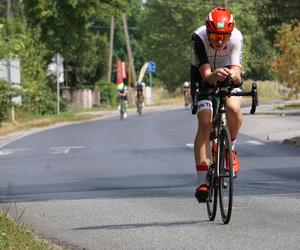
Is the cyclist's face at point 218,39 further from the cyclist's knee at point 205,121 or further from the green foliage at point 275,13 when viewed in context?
the green foliage at point 275,13

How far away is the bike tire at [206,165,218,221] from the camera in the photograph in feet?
31.6

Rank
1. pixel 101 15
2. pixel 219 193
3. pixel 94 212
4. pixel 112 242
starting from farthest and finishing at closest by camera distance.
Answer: pixel 101 15 → pixel 94 212 → pixel 219 193 → pixel 112 242

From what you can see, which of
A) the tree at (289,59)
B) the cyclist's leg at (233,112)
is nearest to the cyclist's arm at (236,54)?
Answer: the cyclist's leg at (233,112)

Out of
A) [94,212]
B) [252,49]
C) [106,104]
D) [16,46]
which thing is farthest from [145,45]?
[94,212]

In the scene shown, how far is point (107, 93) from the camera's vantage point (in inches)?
2793

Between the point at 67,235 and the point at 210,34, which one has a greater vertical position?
the point at 210,34

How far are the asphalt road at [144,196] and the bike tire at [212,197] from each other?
93mm

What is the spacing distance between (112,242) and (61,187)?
560cm

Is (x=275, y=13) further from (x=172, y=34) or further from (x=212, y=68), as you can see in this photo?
(x=172, y=34)

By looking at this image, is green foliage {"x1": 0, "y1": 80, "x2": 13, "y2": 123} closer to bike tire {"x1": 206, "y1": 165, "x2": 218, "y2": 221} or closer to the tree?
the tree

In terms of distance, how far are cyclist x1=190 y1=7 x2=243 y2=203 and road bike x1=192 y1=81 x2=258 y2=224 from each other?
0.07m

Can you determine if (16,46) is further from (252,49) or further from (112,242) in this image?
(252,49)

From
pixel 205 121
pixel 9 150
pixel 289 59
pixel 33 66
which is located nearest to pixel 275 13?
pixel 289 59

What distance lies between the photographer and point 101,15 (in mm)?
55594
